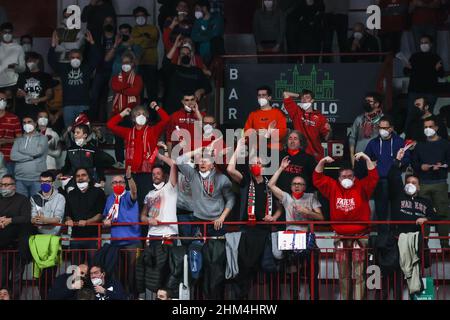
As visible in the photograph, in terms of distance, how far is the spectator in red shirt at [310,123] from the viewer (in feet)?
80.8

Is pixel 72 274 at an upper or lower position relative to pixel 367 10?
lower

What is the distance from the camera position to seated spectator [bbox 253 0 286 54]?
2723cm

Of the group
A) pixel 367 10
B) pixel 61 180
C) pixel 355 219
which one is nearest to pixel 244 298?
pixel 355 219

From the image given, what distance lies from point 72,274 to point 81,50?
6661 millimetres

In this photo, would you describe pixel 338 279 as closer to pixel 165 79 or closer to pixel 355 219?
pixel 355 219

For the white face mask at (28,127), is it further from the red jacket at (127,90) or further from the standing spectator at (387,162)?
the standing spectator at (387,162)

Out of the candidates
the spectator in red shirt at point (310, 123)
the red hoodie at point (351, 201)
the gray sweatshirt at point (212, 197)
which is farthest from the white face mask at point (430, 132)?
the gray sweatshirt at point (212, 197)

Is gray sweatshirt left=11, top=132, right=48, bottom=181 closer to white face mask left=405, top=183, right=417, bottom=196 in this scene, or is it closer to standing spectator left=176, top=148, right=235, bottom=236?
standing spectator left=176, top=148, right=235, bottom=236

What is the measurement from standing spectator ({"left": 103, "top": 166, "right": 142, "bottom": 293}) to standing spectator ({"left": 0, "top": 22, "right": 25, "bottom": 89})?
15.6ft

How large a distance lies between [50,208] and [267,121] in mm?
3747

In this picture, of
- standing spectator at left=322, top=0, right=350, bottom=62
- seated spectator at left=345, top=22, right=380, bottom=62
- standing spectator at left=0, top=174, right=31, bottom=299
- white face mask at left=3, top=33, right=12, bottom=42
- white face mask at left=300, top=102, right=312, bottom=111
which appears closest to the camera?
standing spectator at left=0, top=174, right=31, bottom=299

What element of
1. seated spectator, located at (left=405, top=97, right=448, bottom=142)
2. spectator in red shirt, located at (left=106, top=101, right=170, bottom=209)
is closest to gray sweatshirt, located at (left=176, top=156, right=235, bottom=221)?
spectator in red shirt, located at (left=106, top=101, right=170, bottom=209)

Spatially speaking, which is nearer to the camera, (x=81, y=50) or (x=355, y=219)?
(x=355, y=219)
